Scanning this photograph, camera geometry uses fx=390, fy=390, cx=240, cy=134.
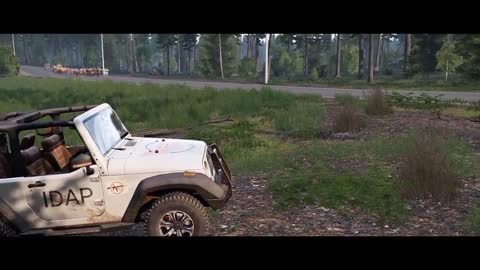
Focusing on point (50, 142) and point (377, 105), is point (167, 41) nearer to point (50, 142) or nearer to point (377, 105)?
point (377, 105)

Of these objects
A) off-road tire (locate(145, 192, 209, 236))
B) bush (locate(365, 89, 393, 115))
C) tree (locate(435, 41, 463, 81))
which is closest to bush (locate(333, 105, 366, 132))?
bush (locate(365, 89, 393, 115))

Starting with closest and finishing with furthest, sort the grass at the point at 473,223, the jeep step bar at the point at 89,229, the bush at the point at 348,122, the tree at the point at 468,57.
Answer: the jeep step bar at the point at 89,229 < the grass at the point at 473,223 < the bush at the point at 348,122 < the tree at the point at 468,57

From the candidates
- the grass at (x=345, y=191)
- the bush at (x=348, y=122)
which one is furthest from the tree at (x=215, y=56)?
the grass at (x=345, y=191)

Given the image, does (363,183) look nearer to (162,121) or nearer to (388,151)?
(388,151)

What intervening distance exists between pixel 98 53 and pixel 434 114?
3320 inches

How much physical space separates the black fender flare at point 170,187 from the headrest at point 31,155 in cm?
143

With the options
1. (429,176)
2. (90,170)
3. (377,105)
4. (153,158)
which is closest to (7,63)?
(377,105)

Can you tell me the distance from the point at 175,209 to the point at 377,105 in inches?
439

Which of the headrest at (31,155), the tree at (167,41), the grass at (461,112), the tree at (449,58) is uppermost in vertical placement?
the tree at (167,41)

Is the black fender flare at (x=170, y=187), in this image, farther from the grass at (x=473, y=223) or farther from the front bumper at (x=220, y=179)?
the grass at (x=473, y=223)

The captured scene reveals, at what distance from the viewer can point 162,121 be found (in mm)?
13867

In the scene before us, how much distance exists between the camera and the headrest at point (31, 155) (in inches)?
183

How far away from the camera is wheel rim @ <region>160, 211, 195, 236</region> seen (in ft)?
14.3

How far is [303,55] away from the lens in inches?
2312
